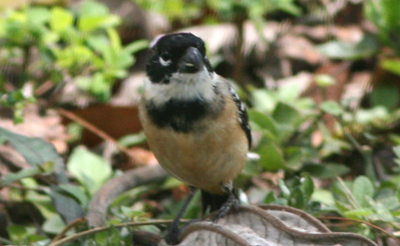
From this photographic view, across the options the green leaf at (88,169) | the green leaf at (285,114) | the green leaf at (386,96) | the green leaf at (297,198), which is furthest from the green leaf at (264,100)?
the green leaf at (297,198)

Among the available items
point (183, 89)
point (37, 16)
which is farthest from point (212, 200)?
point (37, 16)

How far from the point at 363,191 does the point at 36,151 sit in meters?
1.88

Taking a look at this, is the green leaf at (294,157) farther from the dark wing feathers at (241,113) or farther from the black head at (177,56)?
the black head at (177,56)

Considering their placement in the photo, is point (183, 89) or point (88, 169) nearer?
point (183, 89)

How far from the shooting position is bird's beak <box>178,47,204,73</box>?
10.5 ft

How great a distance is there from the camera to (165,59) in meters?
3.32

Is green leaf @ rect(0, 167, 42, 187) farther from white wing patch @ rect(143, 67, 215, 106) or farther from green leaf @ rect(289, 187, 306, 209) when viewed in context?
green leaf @ rect(289, 187, 306, 209)

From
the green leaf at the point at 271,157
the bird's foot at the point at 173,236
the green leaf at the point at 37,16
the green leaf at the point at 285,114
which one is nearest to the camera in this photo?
the bird's foot at the point at 173,236

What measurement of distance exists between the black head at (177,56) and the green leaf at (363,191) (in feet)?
3.40

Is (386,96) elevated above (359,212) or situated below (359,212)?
below

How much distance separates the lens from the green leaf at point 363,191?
3449 mm

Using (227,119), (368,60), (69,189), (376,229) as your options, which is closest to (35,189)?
(69,189)

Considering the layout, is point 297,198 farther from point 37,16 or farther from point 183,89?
point 37,16

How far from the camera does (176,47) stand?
325 cm
